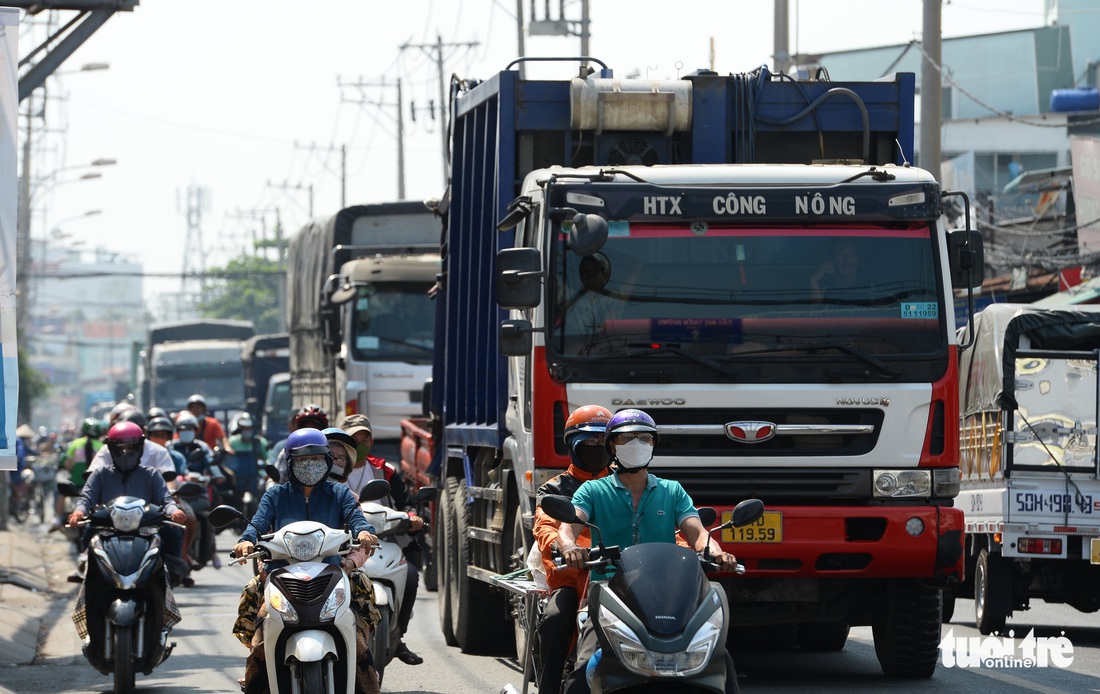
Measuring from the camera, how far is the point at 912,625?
10711 millimetres

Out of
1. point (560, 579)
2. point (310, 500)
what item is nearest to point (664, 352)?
point (310, 500)

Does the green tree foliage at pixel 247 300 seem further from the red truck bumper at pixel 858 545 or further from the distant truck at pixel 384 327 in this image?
the red truck bumper at pixel 858 545

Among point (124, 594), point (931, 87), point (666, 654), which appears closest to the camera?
point (666, 654)

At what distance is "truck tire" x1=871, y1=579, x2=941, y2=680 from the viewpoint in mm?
10648

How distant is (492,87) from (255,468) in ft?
47.7

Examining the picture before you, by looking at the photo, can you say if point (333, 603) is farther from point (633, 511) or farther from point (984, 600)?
point (984, 600)

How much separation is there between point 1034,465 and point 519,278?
5.78 meters

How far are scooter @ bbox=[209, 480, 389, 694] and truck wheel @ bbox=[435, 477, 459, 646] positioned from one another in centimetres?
495

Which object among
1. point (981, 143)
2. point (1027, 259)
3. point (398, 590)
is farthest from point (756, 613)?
point (981, 143)

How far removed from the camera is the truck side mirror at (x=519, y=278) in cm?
995

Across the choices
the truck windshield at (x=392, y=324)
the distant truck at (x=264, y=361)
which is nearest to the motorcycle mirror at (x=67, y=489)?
the truck windshield at (x=392, y=324)

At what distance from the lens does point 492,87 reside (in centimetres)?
1184

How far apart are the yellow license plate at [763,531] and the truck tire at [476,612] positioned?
265cm

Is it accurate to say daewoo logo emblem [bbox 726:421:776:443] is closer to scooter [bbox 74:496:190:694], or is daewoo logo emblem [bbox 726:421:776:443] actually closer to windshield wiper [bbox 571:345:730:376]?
windshield wiper [bbox 571:345:730:376]
